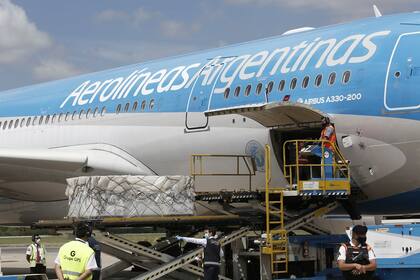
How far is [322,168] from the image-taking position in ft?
41.5

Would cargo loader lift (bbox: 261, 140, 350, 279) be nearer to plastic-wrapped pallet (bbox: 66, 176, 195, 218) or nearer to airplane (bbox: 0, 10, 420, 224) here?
airplane (bbox: 0, 10, 420, 224)

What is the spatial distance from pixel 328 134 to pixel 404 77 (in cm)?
152

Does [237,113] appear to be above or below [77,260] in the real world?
above

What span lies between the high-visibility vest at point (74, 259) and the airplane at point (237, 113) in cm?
522

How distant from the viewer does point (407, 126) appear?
477 inches

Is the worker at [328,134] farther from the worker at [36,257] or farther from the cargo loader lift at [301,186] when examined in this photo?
the worker at [36,257]

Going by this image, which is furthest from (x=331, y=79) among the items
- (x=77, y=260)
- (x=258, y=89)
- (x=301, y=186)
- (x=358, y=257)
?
(x=77, y=260)

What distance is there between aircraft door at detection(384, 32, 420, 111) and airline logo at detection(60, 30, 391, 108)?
53 centimetres

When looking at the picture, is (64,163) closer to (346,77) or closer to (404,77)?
(346,77)

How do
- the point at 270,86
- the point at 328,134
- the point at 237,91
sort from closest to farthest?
the point at 328,134 < the point at 270,86 < the point at 237,91

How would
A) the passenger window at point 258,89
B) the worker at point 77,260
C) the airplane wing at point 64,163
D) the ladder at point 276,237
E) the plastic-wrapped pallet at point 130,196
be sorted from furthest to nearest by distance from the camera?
the airplane wing at point 64,163
the passenger window at point 258,89
the plastic-wrapped pallet at point 130,196
the ladder at point 276,237
the worker at point 77,260

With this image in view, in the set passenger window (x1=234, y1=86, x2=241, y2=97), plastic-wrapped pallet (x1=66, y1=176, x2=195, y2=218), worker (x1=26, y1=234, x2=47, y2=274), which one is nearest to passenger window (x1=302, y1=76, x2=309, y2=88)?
passenger window (x1=234, y1=86, x2=241, y2=97)

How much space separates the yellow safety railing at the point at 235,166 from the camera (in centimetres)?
1429

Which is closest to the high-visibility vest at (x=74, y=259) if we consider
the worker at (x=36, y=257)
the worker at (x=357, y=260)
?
the worker at (x=357, y=260)
